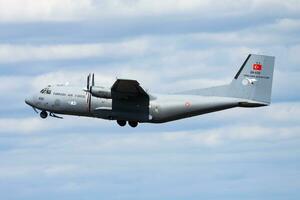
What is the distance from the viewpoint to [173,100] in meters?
88.1

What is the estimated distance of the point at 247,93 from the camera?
290ft

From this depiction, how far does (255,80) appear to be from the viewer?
88.8 m

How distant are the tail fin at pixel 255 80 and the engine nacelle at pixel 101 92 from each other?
360 inches

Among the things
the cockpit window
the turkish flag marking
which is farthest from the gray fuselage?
the turkish flag marking

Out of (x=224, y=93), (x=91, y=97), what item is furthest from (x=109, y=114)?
(x=224, y=93)

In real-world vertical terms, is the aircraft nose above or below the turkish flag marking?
below

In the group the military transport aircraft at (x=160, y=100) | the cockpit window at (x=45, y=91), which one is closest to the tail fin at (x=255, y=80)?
the military transport aircraft at (x=160, y=100)

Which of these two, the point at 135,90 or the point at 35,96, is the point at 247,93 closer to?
the point at 135,90

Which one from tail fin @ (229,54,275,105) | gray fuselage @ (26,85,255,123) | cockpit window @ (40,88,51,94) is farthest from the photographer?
cockpit window @ (40,88,51,94)

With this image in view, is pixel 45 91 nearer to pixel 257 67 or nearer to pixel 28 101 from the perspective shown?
pixel 28 101

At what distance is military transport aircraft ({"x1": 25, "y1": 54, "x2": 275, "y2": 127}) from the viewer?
87.7 metres

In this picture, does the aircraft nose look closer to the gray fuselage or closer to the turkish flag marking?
the gray fuselage

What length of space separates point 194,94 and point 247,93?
392 centimetres

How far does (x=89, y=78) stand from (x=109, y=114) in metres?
3.04
